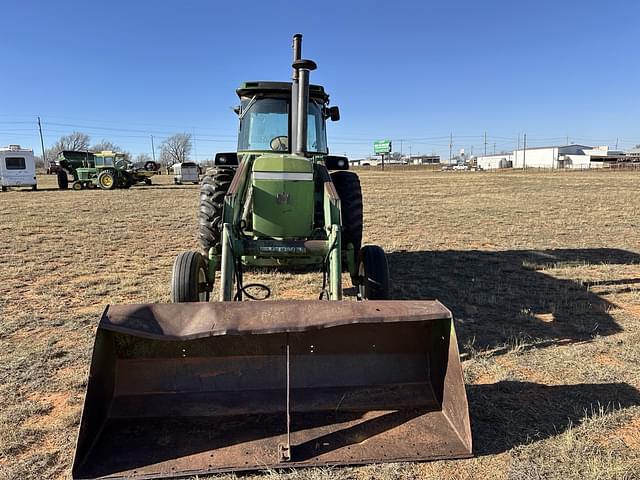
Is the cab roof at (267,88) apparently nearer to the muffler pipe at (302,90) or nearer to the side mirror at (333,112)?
the side mirror at (333,112)

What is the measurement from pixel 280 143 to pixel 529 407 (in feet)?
13.2

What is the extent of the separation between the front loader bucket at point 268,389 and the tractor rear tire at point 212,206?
297 cm

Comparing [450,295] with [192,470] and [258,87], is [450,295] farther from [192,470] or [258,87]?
[192,470]

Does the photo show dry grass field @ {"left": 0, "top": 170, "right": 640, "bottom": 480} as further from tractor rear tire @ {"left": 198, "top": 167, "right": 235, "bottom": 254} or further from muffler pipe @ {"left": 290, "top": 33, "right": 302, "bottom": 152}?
muffler pipe @ {"left": 290, "top": 33, "right": 302, "bottom": 152}

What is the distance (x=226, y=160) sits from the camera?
6695mm

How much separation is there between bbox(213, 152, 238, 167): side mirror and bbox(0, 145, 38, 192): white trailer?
2508cm

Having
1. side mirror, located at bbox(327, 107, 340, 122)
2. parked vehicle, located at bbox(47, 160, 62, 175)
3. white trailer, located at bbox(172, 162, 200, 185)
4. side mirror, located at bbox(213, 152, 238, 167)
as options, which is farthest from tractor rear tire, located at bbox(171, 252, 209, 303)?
white trailer, located at bbox(172, 162, 200, 185)

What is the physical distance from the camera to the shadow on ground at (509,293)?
4.66m

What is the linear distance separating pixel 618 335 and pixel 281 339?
3.33 m

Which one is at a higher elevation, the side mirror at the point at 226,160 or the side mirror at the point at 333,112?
the side mirror at the point at 333,112

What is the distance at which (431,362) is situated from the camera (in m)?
3.24

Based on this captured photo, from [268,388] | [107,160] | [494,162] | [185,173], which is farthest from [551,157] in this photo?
[268,388]

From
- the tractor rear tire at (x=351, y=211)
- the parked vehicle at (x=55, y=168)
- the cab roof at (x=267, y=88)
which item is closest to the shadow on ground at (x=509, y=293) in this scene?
the tractor rear tire at (x=351, y=211)

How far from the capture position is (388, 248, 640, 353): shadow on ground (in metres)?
4.66
